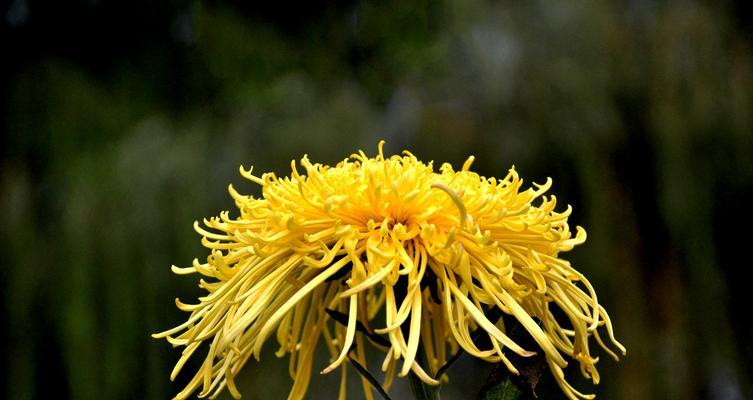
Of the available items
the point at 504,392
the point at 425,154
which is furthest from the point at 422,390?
the point at 425,154

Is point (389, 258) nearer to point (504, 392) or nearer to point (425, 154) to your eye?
point (504, 392)

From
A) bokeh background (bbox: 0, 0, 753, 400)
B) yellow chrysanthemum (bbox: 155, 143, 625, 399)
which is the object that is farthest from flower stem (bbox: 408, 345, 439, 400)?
bokeh background (bbox: 0, 0, 753, 400)

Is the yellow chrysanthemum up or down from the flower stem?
up

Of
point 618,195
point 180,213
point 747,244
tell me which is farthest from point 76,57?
Answer: point 747,244

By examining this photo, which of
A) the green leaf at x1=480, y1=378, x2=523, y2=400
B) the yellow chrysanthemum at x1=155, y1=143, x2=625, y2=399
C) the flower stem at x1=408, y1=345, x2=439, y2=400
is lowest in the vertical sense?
the green leaf at x1=480, y1=378, x2=523, y2=400

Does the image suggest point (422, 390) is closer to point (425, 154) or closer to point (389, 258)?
point (389, 258)

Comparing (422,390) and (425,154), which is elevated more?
(425,154)

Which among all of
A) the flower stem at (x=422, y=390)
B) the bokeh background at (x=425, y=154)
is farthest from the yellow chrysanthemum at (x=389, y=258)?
the bokeh background at (x=425, y=154)

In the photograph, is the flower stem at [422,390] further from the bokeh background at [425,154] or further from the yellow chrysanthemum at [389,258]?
the bokeh background at [425,154]

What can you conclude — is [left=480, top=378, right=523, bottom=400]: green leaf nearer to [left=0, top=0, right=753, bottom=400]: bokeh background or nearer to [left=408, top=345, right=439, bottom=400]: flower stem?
[left=408, top=345, right=439, bottom=400]: flower stem

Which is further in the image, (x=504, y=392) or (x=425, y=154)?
(x=425, y=154)
